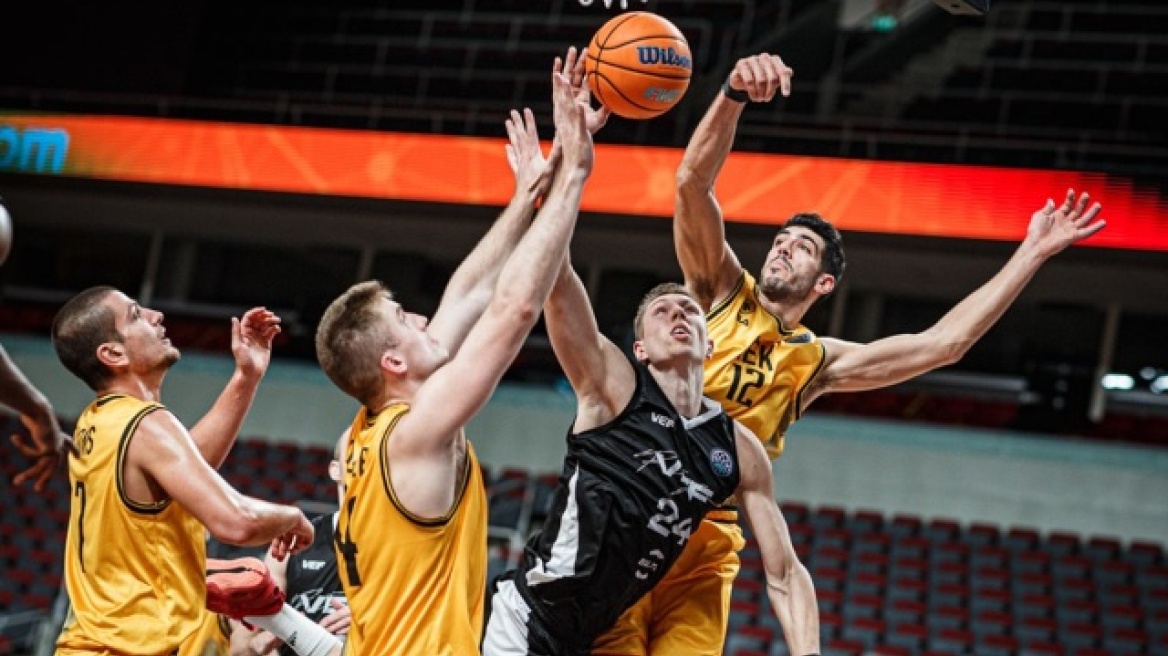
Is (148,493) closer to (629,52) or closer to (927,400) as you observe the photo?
(629,52)

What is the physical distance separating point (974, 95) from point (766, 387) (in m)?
11.5

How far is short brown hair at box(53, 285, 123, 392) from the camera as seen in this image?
12.7ft

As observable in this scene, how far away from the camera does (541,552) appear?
3.94 m

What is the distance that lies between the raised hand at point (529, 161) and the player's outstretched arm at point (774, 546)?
1.20 meters

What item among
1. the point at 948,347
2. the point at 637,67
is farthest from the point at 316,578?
the point at 948,347

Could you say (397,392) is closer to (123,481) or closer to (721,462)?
(123,481)

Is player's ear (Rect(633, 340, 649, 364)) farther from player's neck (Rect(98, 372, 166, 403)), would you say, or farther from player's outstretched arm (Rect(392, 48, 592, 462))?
player's neck (Rect(98, 372, 166, 403))

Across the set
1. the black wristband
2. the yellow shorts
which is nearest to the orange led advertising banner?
the black wristband

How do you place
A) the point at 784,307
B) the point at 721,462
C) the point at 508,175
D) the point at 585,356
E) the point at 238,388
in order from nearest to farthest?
the point at 585,356, the point at 721,462, the point at 238,388, the point at 784,307, the point at 508,175

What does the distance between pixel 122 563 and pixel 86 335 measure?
2.21 feet

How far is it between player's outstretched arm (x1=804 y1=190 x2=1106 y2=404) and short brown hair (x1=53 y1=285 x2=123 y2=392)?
252cm

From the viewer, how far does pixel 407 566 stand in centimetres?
324

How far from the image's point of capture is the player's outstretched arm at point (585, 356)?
3.71 meters

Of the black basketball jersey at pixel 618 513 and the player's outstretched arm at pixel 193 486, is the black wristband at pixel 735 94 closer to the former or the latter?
the black basketball jersey at pixel 618 513
